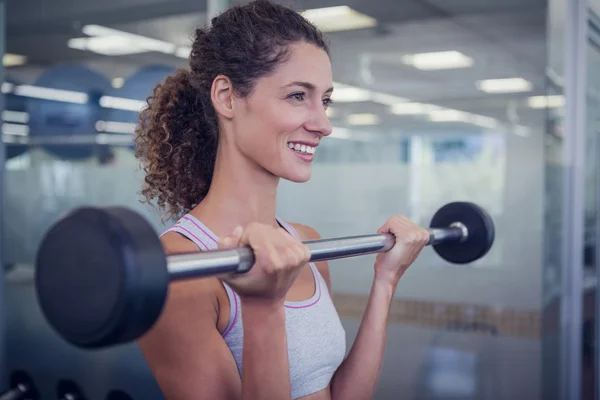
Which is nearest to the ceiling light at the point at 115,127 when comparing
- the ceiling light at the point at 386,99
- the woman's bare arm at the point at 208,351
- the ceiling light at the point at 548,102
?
the ceiling light at the point at 386,99

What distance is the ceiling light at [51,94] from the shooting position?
3.09 meters

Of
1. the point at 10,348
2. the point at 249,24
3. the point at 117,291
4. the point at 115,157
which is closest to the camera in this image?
the point at 117,291

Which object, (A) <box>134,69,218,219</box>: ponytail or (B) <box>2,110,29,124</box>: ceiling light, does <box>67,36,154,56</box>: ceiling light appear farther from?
(A) <box>134,69,218,219</box>: ponytail

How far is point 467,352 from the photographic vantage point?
9.02ft

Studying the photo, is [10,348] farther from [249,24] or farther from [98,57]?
[249,24]

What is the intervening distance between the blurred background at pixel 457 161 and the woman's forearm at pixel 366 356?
1.46 m

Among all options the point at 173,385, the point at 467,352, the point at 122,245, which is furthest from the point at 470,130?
the point at 122,245

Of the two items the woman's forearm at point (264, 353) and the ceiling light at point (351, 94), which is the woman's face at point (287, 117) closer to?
the woman's forearm at point (264, 353)

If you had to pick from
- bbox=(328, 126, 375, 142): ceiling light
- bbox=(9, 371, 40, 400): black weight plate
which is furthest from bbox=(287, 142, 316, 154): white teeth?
bbox=(9, 371, 40, 400): black weight plate

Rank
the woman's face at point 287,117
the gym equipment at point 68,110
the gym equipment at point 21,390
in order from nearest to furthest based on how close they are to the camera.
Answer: the woman's face at point 287,117 → the gym equipment at point 21,390 → the gym equipment at point 68,110

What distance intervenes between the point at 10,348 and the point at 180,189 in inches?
99.4

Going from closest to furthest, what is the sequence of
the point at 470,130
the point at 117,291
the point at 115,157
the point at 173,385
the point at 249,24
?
the point at 117,291 → the point at 173,385 → the point at 249,24 → the point at 470,130 → the point at 115,157

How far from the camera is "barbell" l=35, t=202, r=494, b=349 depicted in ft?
2.20

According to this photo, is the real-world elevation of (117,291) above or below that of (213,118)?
below
